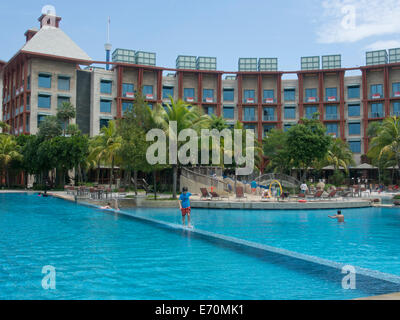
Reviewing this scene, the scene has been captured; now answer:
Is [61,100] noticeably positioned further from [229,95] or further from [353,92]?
[353,92]

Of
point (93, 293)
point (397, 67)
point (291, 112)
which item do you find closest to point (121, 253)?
point (93, 293)

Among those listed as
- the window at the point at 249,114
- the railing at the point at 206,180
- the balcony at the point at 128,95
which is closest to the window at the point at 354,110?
the window at the point at 249,114

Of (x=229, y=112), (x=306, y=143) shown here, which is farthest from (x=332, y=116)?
(x=306, y=143)

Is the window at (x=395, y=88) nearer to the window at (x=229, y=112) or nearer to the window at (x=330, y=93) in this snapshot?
the window at (x=330, y=93)

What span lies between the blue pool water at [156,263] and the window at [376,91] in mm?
47358

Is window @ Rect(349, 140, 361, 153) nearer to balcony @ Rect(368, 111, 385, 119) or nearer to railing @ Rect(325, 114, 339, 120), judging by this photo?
balcony @ Rect(368, 111, 385, 119)

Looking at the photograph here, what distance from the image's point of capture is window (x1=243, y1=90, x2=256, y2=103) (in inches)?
2377

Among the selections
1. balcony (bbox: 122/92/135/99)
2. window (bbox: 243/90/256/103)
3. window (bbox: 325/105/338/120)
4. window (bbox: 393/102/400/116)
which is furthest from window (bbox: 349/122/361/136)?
balcony (bbox: 122/92/135/99)

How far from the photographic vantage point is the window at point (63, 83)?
53753 mm

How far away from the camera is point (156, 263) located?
Result: 28.2 feet

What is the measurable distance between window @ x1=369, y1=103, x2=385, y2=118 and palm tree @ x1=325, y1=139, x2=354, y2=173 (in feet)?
28.1

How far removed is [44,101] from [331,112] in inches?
1602

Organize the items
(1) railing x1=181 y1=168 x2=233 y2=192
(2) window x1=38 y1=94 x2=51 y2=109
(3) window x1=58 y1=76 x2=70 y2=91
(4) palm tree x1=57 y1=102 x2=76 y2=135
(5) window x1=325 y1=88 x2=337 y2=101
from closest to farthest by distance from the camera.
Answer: (1) railing x1=181 y1=168 x2=233 y2=192 → (4) palm tree x1=57 y1=102 x2=76 y2=135 → (2) window x1=38 y1=94 x2=51 y2=109 → (3) window x1=58 y1=76 x2=70 y2=91 → (5) window x1=325 y1=88 x2=337 y2=101

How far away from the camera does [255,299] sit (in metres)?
6.25
